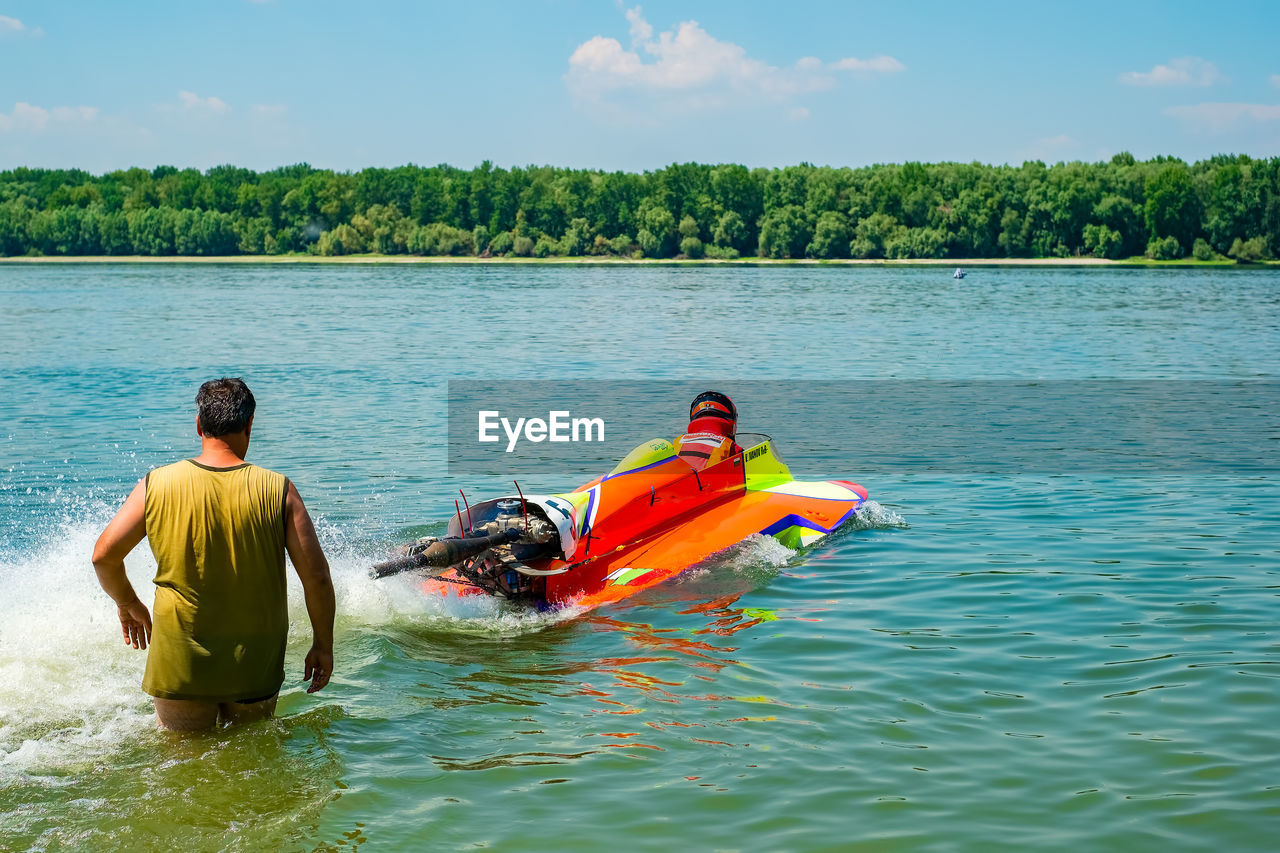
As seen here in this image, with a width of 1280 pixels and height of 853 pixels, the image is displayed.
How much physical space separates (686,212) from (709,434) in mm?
138100

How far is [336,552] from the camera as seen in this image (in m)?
11.7

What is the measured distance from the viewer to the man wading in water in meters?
5.71

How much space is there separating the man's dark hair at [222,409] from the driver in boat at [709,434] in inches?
265

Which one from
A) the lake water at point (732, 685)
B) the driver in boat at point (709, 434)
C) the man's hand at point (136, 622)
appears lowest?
the lake water at point (732, 685)

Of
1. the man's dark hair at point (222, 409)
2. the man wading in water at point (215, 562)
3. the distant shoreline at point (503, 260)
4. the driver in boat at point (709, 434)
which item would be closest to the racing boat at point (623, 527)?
the driver in boat at point (709, 434)

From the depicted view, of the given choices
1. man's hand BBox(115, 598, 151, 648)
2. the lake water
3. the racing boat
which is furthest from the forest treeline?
man's hand BBox(115, 598, 151, 648)

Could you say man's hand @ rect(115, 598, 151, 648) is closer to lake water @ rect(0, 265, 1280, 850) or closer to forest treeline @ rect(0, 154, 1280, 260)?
lake water @ rect(0, 265, 1280, 850)

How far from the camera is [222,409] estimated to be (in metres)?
5.77

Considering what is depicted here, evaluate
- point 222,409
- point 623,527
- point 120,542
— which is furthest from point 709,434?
point 120,542

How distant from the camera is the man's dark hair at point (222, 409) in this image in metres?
5.77

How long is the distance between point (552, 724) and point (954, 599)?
14.6 ft

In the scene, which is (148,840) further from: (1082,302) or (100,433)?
(1082,302)

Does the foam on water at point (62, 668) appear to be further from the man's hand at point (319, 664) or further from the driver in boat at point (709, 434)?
the driver in boat at point (709, 434)

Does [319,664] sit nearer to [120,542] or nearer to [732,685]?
[120,542]
